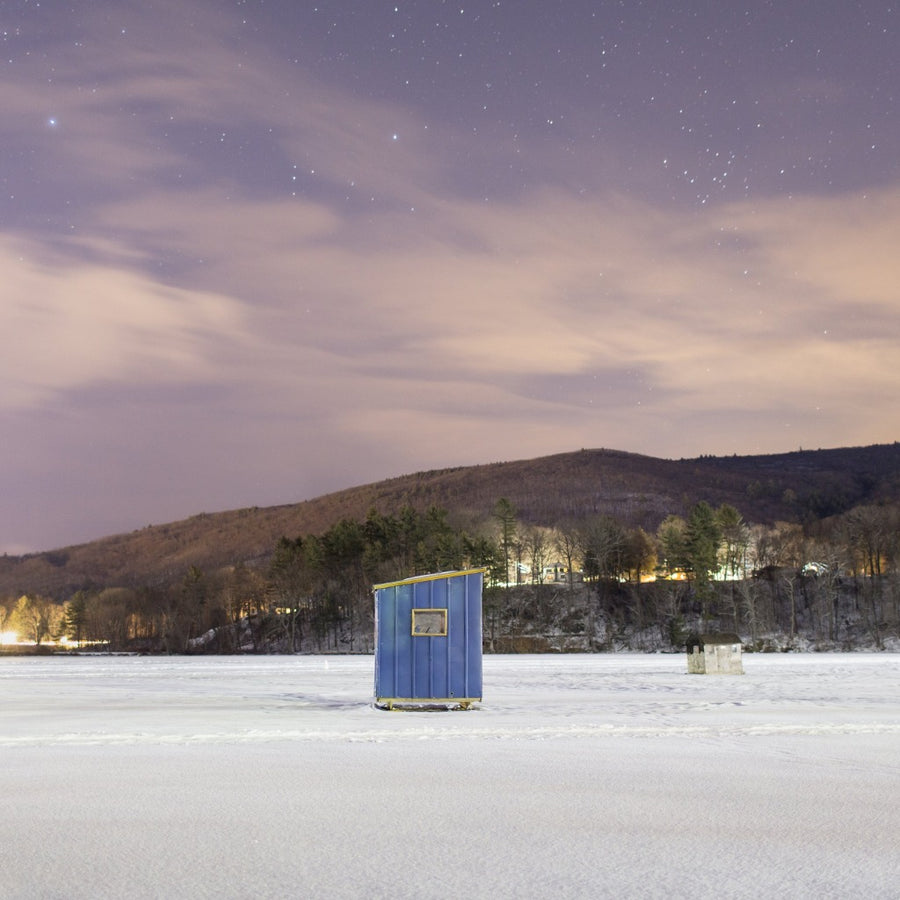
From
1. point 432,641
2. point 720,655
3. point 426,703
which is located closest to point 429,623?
point 432,641

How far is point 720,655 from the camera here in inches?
1565

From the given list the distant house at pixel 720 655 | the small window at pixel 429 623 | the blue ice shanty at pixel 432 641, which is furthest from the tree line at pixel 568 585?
the small window at pixel 429 623

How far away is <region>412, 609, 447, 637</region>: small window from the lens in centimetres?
2405

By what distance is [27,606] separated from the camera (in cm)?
19175

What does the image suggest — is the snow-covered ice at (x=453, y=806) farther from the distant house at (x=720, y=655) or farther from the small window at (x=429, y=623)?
the distant house at (x=720, y=655)

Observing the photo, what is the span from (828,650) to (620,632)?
2788cm

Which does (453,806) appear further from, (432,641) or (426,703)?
(426,703)

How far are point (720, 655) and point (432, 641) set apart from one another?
773 inches

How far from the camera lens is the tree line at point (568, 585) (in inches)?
4486

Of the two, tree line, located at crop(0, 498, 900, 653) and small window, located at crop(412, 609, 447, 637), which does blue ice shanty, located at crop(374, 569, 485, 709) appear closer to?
small window, located at crop(412, 609, 447, 637)

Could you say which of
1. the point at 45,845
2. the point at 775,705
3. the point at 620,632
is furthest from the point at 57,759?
the point at 620,632

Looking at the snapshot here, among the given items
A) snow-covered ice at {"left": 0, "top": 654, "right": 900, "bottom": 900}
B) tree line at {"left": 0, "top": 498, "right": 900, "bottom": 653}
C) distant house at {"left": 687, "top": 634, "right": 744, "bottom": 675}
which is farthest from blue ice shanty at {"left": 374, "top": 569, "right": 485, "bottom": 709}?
tree line at {"left": 0, "top": 498, "right": 900, "bottom": 653}

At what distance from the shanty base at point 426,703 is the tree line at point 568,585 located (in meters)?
80.4

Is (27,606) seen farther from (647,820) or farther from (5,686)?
(647,820)
